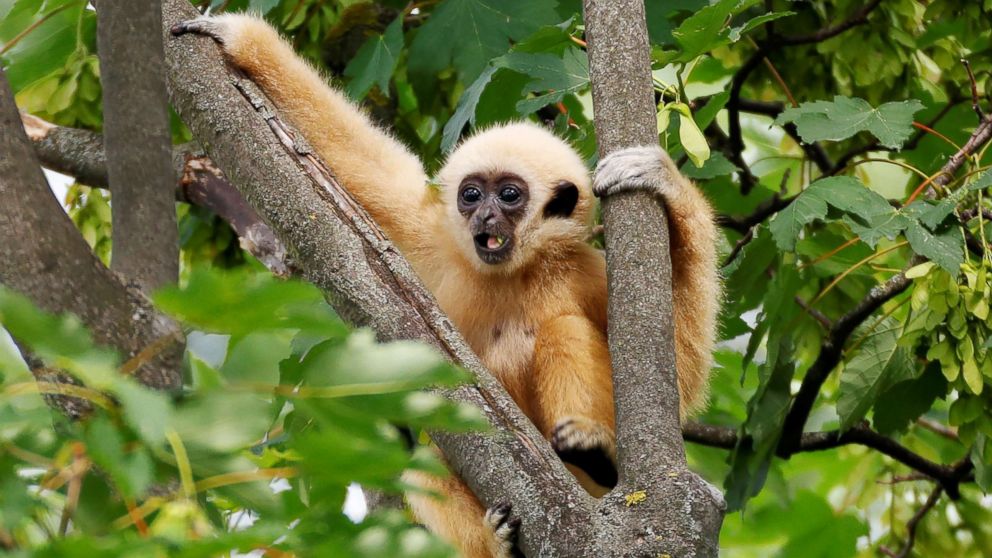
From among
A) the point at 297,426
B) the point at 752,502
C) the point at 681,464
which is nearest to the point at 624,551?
the point at 681,464

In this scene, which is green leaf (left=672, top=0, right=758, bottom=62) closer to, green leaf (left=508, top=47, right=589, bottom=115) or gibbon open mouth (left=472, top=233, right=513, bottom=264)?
green leaf (left=508, top=47, right=589, bottom=115)

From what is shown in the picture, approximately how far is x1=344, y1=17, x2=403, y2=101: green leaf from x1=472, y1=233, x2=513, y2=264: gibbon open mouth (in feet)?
3.43

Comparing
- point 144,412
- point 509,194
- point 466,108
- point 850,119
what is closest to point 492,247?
point 509,194

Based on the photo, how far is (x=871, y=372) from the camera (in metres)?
6.29

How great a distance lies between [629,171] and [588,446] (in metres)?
1.54

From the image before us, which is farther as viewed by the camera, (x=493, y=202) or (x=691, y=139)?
(x=493, y=202)

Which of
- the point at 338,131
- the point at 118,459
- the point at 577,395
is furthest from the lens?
the point at 338,131

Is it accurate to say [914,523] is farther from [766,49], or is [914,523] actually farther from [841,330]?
[766,49]

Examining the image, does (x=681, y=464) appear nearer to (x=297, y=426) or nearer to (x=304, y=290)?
(x=297, y=426)

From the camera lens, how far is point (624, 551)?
375 cm

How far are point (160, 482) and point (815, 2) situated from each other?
6290mm

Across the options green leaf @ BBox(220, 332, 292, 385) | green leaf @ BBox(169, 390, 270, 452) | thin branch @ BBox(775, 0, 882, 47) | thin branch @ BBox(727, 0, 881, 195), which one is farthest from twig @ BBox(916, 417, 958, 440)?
green leaf @ BBox(169, 390, 270, 452)

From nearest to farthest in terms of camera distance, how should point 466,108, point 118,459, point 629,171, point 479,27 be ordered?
point 118,459 → point 629,171 → point 466,108 → point 479,27

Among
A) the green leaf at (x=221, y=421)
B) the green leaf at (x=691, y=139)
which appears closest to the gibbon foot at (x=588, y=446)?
the green leaf at (x=691, y=139)
